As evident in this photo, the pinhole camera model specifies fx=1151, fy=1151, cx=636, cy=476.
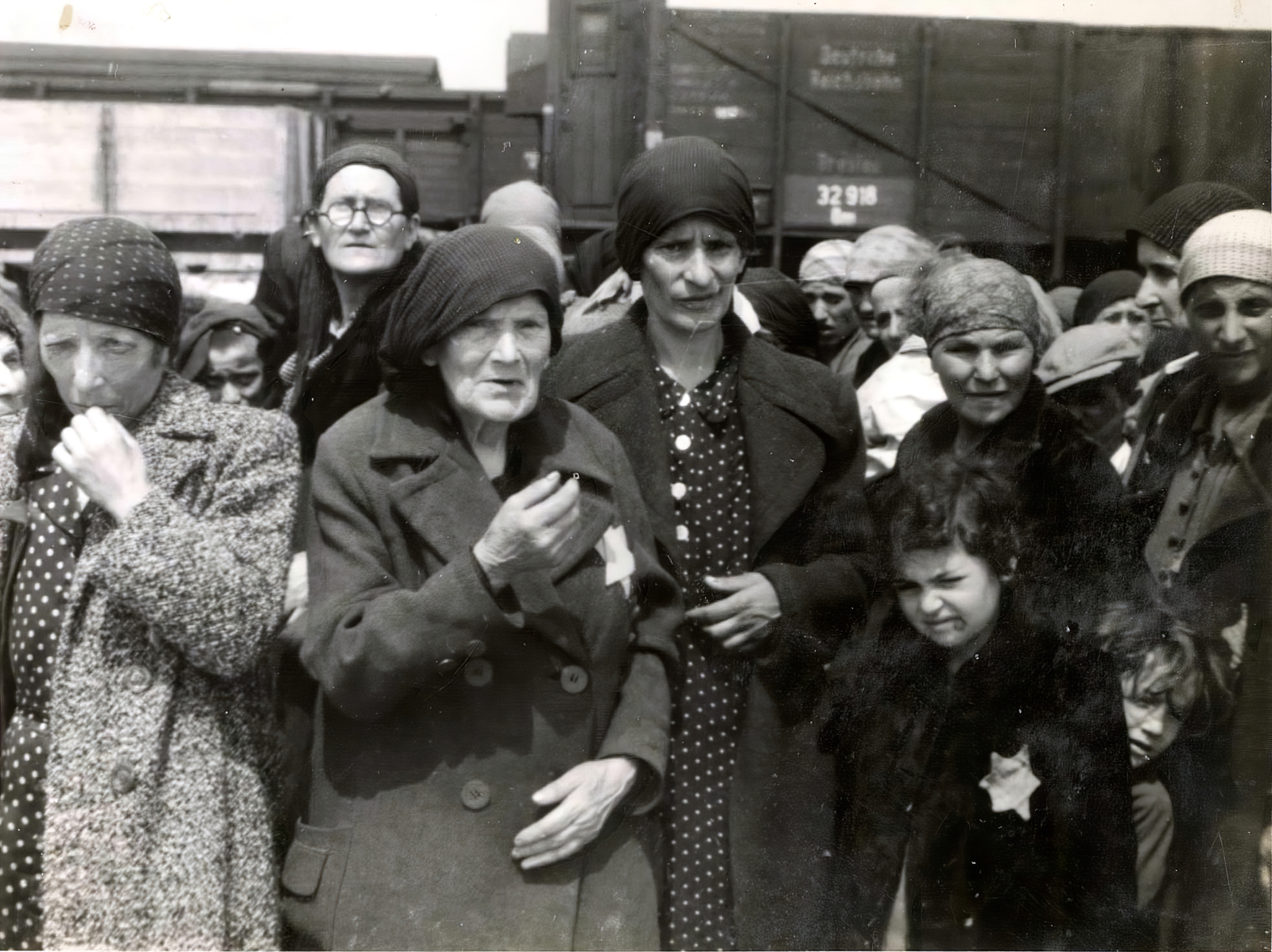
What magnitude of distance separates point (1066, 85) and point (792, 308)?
98cm

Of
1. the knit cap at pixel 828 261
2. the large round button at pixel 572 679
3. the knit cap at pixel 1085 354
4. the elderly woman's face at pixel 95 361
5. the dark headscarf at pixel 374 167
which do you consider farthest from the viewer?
the knit cap at pixel 828 261

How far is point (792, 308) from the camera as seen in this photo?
331 centimetres

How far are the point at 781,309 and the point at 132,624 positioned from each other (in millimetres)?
1877

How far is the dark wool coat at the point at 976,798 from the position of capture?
2.77m

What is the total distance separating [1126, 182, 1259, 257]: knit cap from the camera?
3.08m

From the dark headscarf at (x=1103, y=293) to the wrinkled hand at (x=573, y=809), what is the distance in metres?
1.92

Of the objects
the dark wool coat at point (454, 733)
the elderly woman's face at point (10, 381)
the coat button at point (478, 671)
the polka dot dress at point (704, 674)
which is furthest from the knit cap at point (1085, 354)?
the elderly woman's face at point (10, 381)

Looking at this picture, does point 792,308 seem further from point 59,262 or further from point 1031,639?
point 59,262

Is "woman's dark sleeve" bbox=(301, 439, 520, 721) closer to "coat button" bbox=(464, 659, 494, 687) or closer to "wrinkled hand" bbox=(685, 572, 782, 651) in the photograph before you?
"coat button" bbox=(464, 659, 494, 687)

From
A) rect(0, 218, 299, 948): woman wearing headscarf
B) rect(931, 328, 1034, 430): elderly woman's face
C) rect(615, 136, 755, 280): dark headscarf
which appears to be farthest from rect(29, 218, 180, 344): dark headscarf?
rect(931, 328, 1034, 430): elderly woman's face

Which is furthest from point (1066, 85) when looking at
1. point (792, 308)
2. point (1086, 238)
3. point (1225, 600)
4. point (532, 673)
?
point (532, 673)

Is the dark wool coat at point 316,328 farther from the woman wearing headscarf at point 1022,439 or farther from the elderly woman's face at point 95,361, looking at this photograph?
the woman wearing headscarf at point 1022,439

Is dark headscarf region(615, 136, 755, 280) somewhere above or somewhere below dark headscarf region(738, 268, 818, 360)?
above

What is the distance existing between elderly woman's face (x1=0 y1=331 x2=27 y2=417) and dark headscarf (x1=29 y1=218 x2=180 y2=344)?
1.68ft
